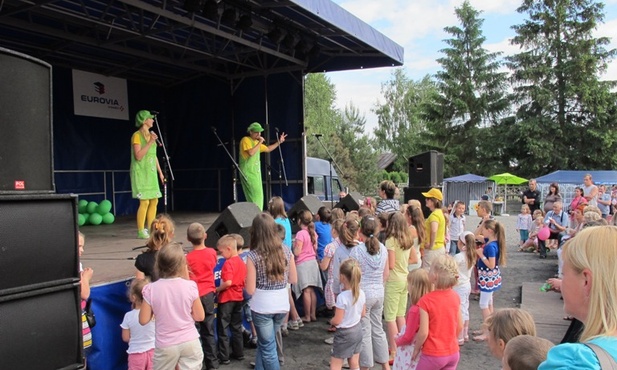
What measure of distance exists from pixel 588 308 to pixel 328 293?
4.98 meters

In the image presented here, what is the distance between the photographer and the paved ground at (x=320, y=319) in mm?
4625

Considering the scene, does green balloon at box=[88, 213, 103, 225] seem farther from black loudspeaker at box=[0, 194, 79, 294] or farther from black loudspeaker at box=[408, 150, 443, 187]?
black loudspeaker at box=[0, 194, 79, 294]

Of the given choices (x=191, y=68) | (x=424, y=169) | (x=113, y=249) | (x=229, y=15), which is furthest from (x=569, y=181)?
(x=113, y=249)

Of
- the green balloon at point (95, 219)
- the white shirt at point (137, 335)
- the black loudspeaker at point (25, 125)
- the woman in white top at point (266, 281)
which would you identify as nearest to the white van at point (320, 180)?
the green balloon at point (95, 219)

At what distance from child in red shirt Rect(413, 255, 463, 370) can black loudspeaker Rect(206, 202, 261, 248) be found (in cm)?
274

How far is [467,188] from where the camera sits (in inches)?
988

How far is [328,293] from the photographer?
20.0ft

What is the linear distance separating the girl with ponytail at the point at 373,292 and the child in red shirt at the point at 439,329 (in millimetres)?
960

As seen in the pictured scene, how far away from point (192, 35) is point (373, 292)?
7.76 m

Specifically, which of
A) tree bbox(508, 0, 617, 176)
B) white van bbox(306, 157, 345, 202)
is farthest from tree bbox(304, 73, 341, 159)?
white van bbox(306, 157, 345, 202)

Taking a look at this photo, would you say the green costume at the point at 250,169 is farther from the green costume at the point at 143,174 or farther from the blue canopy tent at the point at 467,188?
the blue canopy tent at the point at 467,188

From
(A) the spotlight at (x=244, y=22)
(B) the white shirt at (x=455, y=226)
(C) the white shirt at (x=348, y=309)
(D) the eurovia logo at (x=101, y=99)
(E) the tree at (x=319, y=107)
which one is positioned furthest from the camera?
(E) the tree at (x=319, y=107)

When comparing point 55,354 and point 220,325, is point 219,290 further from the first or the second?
point 55,354

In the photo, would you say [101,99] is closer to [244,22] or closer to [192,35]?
[192,35]
